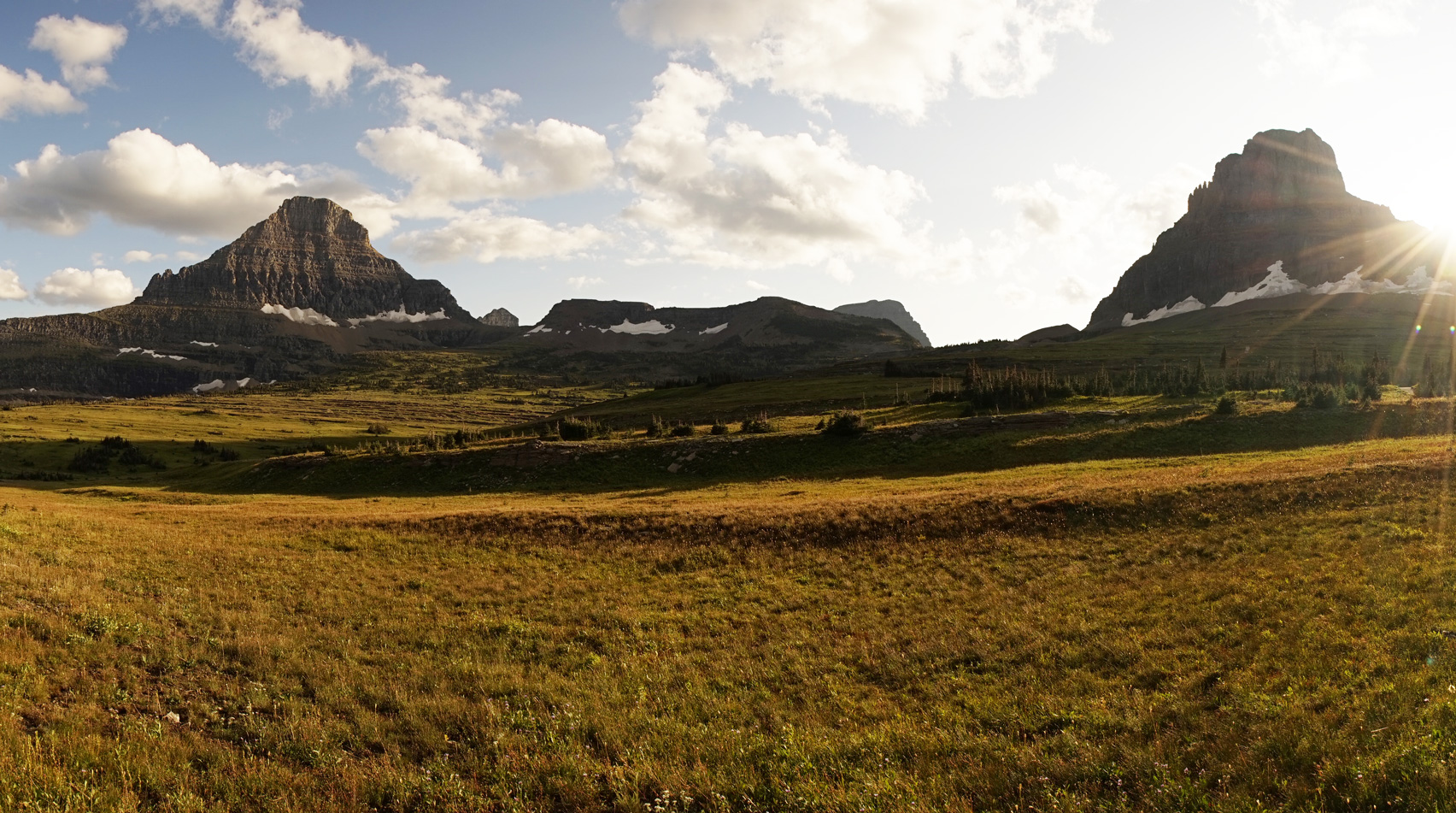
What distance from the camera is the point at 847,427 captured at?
59406mm

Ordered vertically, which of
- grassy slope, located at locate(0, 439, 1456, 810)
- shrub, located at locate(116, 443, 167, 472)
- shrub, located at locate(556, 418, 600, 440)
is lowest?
shrub, located at locate(116, 443, 167, 472)

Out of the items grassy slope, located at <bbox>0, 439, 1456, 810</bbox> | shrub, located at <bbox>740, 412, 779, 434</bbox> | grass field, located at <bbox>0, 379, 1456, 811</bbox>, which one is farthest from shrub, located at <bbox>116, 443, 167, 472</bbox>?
grassy slope, located at <bbox>0, 439, 1456, 810</bbox>

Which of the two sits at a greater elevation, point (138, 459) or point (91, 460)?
point (91, 460)

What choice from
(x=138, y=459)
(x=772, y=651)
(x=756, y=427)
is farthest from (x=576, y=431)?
(x=138, y=459)

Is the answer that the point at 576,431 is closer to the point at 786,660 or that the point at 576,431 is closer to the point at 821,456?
the point at 821,456

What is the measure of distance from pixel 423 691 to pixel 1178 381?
87007 millimetres

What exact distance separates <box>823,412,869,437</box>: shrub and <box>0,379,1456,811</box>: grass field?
2135 centimetres

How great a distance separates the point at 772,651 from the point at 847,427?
1700 inches

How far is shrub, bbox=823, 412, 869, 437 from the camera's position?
59.2m

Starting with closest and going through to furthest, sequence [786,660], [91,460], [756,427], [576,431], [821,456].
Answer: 1. [786,660]
2. [821,456]
3. [756,427]
4. [576,431]
5. [91,460]

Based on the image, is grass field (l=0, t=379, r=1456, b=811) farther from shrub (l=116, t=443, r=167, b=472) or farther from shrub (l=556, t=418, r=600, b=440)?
shrub (l=116, t=443, r=167, b=472)

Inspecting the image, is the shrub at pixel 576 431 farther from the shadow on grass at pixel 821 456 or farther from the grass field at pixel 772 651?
the grass field at pixel 772 651

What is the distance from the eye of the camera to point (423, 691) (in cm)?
1472

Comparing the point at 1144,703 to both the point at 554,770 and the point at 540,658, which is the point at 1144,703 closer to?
the point at 554,770
